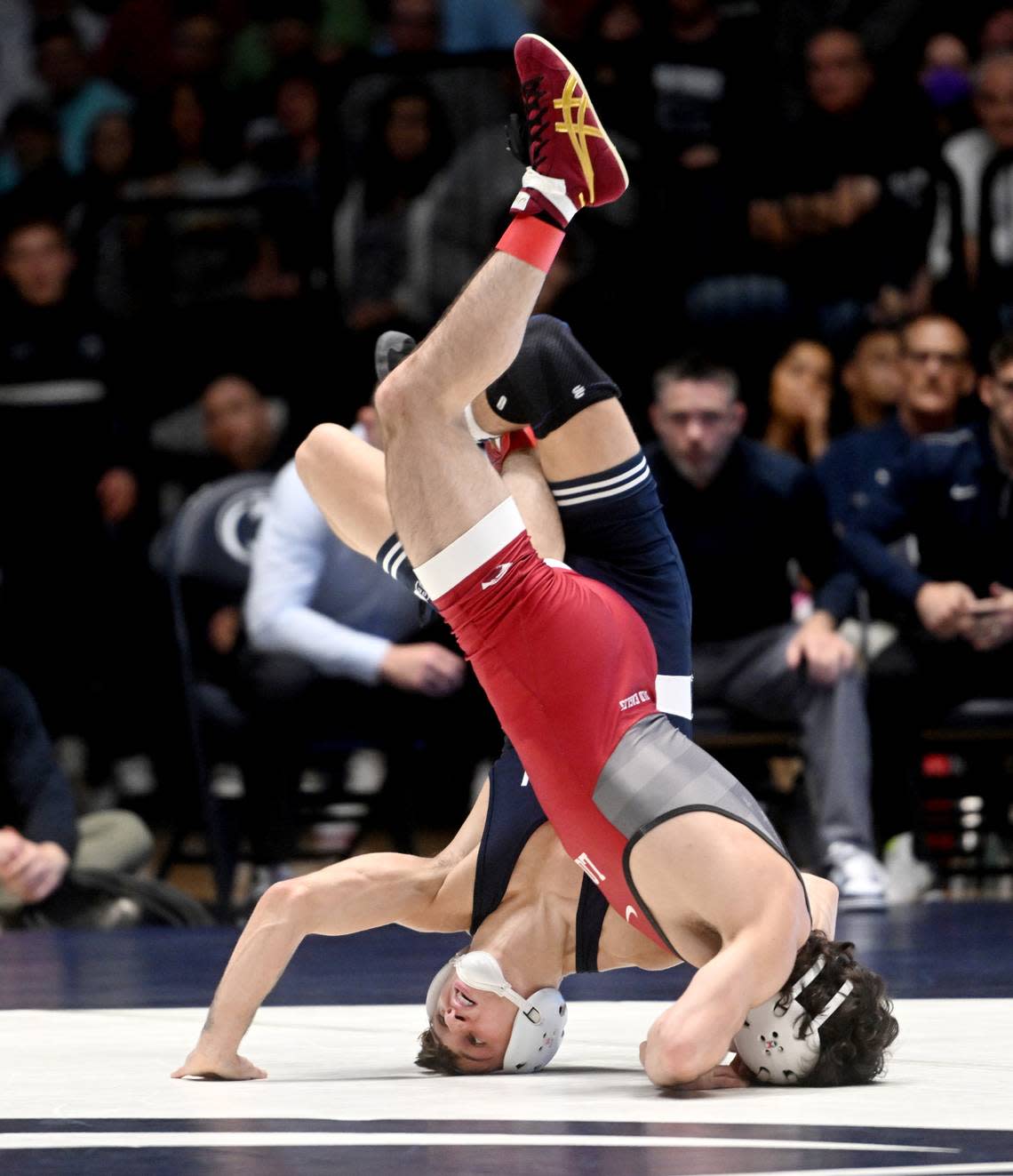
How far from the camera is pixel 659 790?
8.65 feet

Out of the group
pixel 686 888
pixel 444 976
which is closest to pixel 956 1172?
pixel 686 888

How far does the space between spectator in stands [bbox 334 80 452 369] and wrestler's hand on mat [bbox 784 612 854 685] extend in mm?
1703

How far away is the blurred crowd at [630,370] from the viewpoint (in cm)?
514

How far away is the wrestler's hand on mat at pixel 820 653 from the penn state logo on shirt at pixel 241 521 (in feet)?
4.60

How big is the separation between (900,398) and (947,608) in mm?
844

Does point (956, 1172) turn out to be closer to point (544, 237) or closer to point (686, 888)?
point (686, 888)

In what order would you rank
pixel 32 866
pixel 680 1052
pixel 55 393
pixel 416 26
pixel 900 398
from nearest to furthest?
pixel 680 1052 → pixel 32 866 → pixel 900 398 → pixel 55 393 → pixel 416 26

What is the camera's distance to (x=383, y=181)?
6367 mm

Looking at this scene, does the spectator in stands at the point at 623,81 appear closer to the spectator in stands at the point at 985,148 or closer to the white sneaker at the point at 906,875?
the spectator in stands at the point at 985,148

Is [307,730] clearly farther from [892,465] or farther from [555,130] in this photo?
[555,130]

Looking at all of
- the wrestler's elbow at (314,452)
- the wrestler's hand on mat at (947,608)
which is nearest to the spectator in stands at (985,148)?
the wrestler's hand on mat at (947,608)

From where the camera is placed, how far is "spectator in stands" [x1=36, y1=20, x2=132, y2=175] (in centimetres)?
792

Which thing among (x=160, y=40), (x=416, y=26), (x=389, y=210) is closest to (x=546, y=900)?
(x=389, y=210)

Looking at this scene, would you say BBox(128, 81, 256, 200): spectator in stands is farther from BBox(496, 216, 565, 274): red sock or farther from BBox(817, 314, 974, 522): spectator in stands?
BBox(496, 216, 565, 274): red sock
